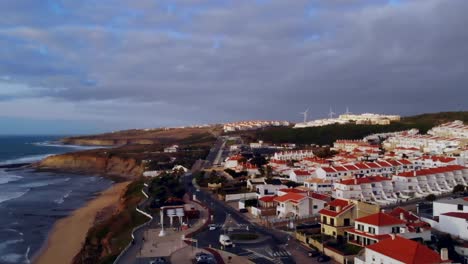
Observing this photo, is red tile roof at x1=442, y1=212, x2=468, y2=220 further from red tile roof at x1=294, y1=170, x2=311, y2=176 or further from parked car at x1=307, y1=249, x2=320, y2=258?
red tile roof at x1=294, y1=170, x2=311, y2=176

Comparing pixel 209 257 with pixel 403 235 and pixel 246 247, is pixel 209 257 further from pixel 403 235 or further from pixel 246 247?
pixel 403 235

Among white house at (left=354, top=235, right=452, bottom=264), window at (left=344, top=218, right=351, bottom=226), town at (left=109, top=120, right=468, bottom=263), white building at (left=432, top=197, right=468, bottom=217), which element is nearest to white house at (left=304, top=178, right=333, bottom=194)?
town at (left=109, top=120, right=468, bottom=263)

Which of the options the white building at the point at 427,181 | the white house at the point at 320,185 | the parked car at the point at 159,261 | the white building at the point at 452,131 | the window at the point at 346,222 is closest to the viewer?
the parked car at the point at 159,261

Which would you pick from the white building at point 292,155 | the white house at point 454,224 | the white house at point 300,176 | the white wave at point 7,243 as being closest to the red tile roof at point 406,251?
the white house at point 454,224

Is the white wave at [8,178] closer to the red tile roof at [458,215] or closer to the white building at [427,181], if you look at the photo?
the white building at [427,181]

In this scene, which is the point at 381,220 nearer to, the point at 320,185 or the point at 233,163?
the point at 320,185

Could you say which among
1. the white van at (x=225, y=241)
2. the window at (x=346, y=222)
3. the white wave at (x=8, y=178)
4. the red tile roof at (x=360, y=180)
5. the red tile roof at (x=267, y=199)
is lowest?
the white wave at (x=8, y=178)

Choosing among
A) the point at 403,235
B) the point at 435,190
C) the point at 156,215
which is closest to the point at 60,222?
the point at 156,215
